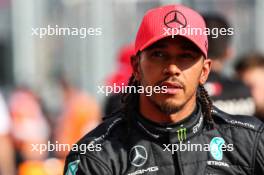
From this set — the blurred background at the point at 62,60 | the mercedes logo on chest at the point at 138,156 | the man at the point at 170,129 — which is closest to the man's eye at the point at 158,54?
the man at the point at 170,129

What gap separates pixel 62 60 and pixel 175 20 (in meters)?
8.00

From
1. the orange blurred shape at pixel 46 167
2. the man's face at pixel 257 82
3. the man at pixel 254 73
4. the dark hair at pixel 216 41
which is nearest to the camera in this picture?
the dark hair at pixel 216 41

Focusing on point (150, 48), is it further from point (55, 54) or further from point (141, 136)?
point (55, 54)

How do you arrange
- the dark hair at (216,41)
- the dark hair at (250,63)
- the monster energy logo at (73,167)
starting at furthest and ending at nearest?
the dark hair at (250,63)
the dark hair at (216,41)
the monster energy logo at (73,167)

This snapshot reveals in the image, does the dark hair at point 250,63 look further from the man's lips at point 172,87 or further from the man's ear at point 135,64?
the man's lips at point 172,87

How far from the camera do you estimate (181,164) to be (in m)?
3.75

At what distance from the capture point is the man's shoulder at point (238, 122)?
12.8 ft

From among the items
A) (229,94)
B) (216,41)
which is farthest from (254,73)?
(229,94)

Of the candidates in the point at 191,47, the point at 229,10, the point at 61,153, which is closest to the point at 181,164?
the point at 191,47

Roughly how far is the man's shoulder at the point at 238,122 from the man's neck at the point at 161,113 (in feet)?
0.49

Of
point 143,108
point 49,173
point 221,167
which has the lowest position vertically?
point 49,173

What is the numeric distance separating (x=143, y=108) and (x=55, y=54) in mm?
7897

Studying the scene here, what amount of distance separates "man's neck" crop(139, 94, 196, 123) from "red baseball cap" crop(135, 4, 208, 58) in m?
0.23

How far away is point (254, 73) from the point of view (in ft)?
24.6
